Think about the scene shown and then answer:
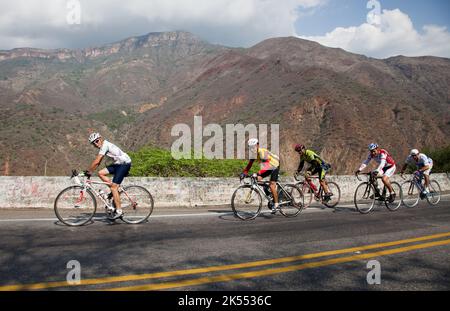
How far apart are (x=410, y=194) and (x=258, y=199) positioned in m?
6.28

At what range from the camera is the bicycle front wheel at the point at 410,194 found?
12.5m

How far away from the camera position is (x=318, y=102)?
6234cm

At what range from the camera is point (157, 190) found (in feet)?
36.5

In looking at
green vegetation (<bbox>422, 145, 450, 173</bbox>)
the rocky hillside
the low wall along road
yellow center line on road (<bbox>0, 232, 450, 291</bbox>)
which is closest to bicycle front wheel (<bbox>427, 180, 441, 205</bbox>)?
the low wall along road

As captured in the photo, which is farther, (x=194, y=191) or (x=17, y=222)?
(x=194, y=191)

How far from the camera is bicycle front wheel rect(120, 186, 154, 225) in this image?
819 cm

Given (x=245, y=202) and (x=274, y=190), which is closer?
(x=245, y=202)

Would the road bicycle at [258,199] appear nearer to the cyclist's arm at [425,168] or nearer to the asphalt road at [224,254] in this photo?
the asphalt road at [224,254]

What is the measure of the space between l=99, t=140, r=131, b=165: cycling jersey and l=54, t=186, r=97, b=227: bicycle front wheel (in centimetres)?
87

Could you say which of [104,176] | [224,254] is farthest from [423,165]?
[104,176]

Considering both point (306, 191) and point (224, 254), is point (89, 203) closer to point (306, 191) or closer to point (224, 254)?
point (224, 254)
